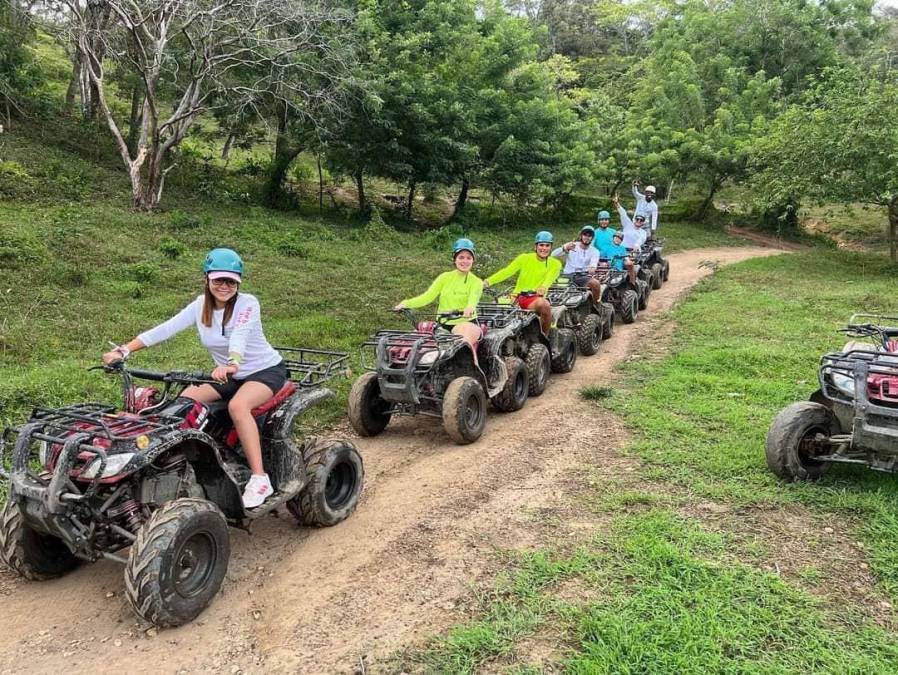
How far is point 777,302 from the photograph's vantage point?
1294 centimetres

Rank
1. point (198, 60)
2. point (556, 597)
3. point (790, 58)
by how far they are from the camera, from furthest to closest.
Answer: point (790, 58), point (198, 60), point (556, 597)

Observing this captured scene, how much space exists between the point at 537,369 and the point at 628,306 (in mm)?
5005

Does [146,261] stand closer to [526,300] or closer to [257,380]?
[526,300]

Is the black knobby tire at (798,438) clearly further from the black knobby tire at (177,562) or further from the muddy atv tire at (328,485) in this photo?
the black knobby tire at (177,562)

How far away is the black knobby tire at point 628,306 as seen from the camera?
483 inches

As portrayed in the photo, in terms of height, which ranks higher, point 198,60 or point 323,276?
point 198,60

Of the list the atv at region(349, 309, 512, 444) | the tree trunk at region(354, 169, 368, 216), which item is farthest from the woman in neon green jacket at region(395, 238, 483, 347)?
the tree trunk at region(354, 169, 368, 216)

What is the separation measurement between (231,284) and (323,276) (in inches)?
369

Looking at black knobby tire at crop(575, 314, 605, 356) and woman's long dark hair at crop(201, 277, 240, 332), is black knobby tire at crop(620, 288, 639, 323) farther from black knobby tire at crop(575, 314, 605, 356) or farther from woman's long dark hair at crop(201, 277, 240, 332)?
woman's long dark hair at crop(201, 277, 240, 332)

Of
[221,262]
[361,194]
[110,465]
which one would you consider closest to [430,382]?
[221,262]

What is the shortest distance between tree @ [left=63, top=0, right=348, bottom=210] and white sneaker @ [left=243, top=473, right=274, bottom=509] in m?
13.8

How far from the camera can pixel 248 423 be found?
4055mm

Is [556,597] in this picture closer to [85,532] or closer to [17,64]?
[85,532]

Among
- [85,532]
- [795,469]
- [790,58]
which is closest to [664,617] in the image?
[795,469]
